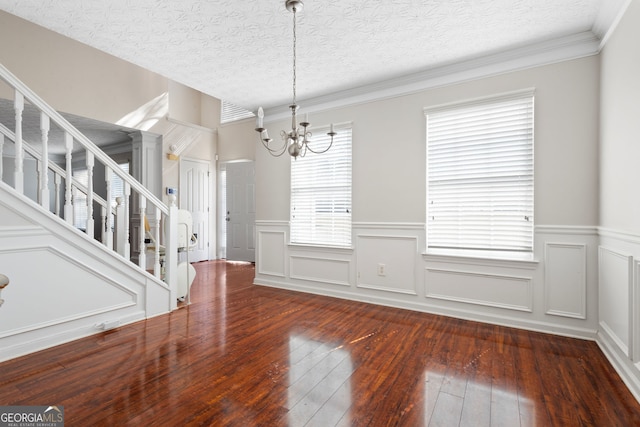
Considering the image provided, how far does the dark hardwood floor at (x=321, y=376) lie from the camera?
1697 millimetres

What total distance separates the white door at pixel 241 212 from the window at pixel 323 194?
8.29ft

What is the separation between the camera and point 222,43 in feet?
9.55

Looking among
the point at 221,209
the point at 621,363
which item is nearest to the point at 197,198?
the point at 221,209

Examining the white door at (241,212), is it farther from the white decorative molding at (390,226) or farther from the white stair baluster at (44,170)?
the white stair baluster at (44,170)

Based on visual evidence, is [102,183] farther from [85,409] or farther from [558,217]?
[558,217]

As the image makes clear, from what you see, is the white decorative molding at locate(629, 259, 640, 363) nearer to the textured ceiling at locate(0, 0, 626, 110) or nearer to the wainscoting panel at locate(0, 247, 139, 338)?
the textured ceiling at locate(0, 0, 626, 110)

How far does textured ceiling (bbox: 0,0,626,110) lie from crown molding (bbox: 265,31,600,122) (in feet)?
0.25

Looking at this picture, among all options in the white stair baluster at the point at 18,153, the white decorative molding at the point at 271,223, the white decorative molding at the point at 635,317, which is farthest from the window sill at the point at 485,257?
the white stair baluster at the point at 18,153

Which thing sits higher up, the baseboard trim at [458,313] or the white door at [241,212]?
the white door at [241,212]

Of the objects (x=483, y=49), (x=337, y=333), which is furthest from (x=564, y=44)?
(x=337, y=333)

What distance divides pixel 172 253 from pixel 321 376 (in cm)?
223

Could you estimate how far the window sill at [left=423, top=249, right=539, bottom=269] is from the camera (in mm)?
2982

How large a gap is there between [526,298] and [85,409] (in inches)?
139

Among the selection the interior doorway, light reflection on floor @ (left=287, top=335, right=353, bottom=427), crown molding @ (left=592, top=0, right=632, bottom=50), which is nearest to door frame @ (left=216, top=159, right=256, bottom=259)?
the interior doorway
